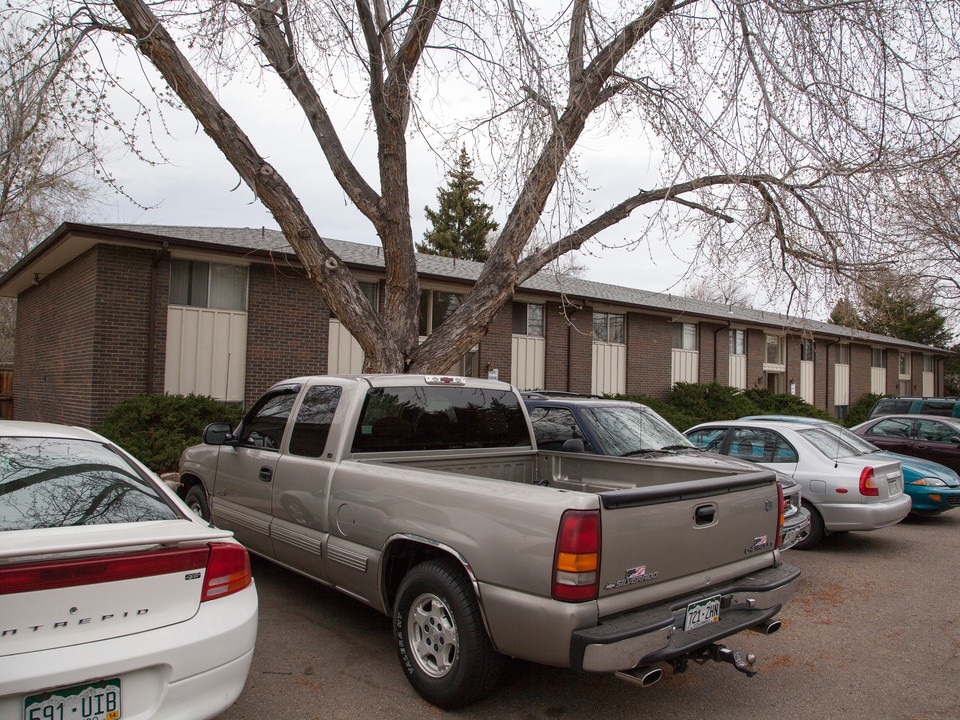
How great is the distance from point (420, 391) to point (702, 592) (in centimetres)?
243

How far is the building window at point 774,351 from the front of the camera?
87.2 ft

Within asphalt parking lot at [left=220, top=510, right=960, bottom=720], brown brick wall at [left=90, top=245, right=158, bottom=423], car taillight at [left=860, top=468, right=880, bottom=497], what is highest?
brown brick wall at [left=90, top=245, right=158, bottom=423]

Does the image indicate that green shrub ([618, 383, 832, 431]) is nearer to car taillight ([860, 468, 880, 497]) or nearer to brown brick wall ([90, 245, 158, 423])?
car taillight ([860, 468, 880, 497])

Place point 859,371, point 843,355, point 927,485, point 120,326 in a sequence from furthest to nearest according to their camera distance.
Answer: point 859,371 → point 843,355 → point 120,326 → point 927,485

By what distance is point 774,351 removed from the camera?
27031mm

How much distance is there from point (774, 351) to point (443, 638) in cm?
2613

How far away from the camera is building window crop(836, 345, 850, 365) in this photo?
30.2m

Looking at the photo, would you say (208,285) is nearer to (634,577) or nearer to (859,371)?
(634,577)

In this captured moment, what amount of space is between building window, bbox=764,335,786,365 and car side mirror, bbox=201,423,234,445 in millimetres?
24263

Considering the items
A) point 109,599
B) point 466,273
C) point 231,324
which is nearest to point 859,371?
point 466,273

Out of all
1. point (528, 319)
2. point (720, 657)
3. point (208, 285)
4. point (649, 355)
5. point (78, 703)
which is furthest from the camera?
point (649, 355)

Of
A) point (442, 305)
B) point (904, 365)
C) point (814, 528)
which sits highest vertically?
point (442, 305)

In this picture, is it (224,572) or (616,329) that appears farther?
(616,329)

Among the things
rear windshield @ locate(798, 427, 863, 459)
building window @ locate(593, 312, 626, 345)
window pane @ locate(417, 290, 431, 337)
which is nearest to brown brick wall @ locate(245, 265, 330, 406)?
window pane @ locate(417, 290, 431, 337)
